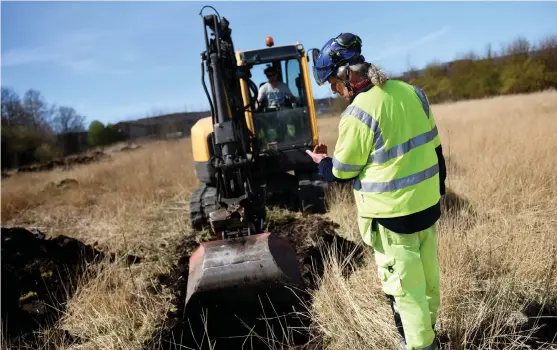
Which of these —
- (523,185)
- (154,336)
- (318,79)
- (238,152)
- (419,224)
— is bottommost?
(154,336)

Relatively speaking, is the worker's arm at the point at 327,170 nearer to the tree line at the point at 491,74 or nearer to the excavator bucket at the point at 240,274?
the excavator bucket at the point at 240,274

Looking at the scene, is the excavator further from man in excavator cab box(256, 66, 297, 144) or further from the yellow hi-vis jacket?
the yellow hi-vis jacket

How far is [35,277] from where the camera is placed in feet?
14.3

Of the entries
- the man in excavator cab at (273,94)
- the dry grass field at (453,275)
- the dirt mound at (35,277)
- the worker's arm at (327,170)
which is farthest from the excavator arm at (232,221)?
the man in excavator cab at (273,94)

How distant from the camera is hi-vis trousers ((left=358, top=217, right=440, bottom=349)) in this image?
2.31m

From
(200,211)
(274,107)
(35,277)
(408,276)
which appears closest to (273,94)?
(274,107)

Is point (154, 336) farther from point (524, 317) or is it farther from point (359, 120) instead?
point (524, 317)

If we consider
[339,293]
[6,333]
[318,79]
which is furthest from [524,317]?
[6,333]

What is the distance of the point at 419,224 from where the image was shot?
7.61 ft

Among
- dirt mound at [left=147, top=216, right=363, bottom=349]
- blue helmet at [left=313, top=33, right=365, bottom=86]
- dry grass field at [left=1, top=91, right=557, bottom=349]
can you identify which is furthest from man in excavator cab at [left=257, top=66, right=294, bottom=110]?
blue helmet at [left=313, top=33, right=365, bottom=86]

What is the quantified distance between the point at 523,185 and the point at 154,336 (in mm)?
4593

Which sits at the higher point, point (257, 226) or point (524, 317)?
point (257, 226)

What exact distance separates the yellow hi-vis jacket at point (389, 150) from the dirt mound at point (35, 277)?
2853 mm

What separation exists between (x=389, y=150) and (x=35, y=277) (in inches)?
152
